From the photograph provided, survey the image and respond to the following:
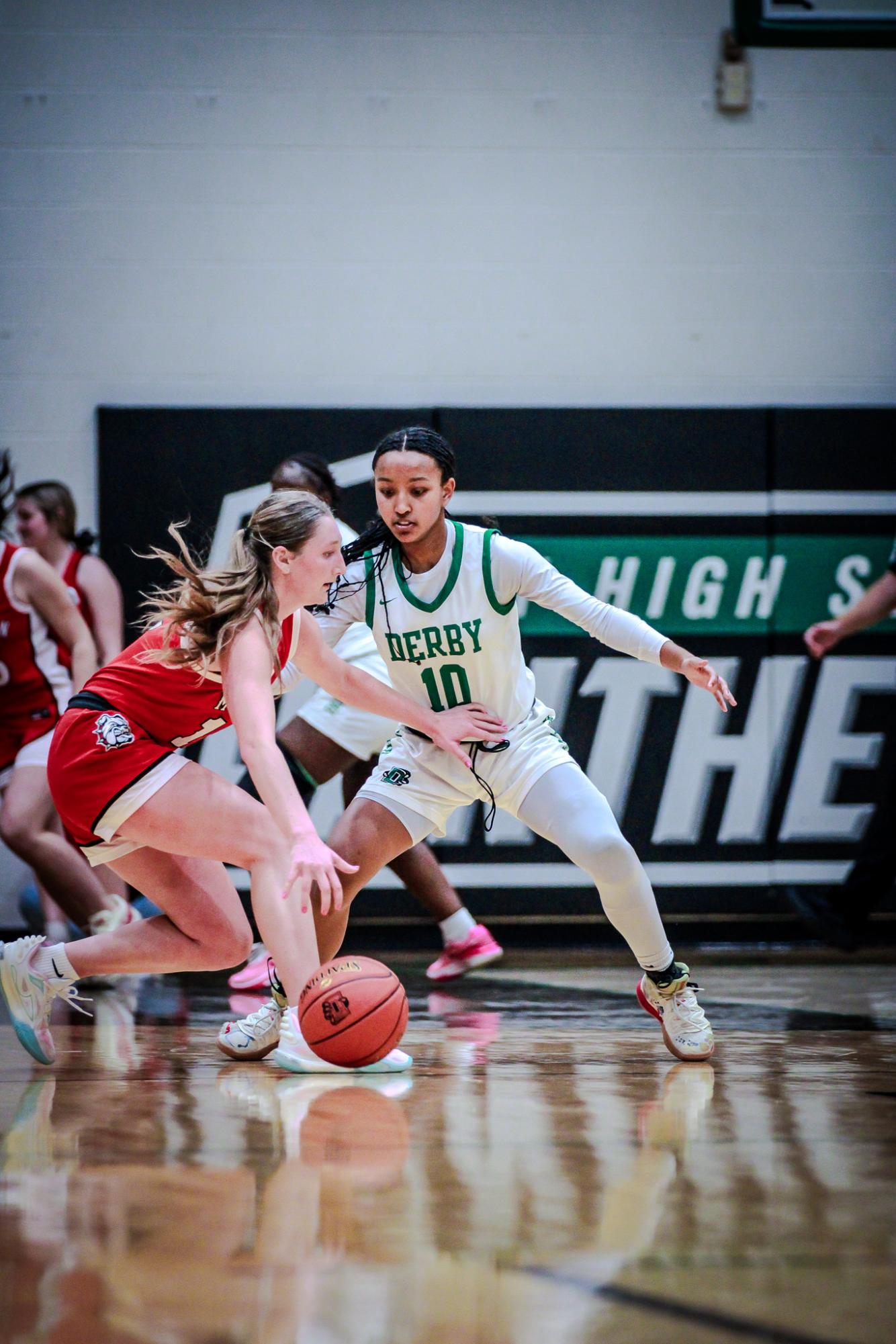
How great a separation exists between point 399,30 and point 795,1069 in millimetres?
5358

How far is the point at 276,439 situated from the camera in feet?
21.6

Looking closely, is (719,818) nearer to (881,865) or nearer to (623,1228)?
(881,865)

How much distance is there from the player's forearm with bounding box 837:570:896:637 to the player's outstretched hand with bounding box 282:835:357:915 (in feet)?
11.2

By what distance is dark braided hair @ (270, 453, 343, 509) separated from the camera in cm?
523

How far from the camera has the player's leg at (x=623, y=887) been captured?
3.54 meters

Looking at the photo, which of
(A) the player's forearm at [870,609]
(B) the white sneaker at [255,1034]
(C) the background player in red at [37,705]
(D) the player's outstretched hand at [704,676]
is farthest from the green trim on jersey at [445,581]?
(A) the player's forearm at [870,609]

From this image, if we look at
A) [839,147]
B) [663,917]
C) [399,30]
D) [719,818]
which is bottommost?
[663,917]

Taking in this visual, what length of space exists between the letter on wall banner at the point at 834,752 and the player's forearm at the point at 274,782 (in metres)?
4.06

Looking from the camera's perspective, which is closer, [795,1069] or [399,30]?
[795,1069]

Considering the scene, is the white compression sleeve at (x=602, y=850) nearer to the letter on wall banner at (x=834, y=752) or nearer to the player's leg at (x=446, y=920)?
the player's leg at (x=446, y=920)

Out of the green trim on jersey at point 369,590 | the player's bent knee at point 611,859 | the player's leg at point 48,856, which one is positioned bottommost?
the player's leg at point 48,856

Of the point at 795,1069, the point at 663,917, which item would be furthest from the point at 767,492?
the point at 795,1069

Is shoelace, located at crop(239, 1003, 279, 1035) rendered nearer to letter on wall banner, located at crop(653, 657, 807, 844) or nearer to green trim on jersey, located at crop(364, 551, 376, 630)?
green trim on jersey, located at crop(364, 551, 376, 630)

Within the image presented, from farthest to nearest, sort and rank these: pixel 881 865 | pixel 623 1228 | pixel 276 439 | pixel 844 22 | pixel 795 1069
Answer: pixel 276 439 → pixel 881 865 → pixel 844 22 → pixel 795 1069 → pixel 623 1228
